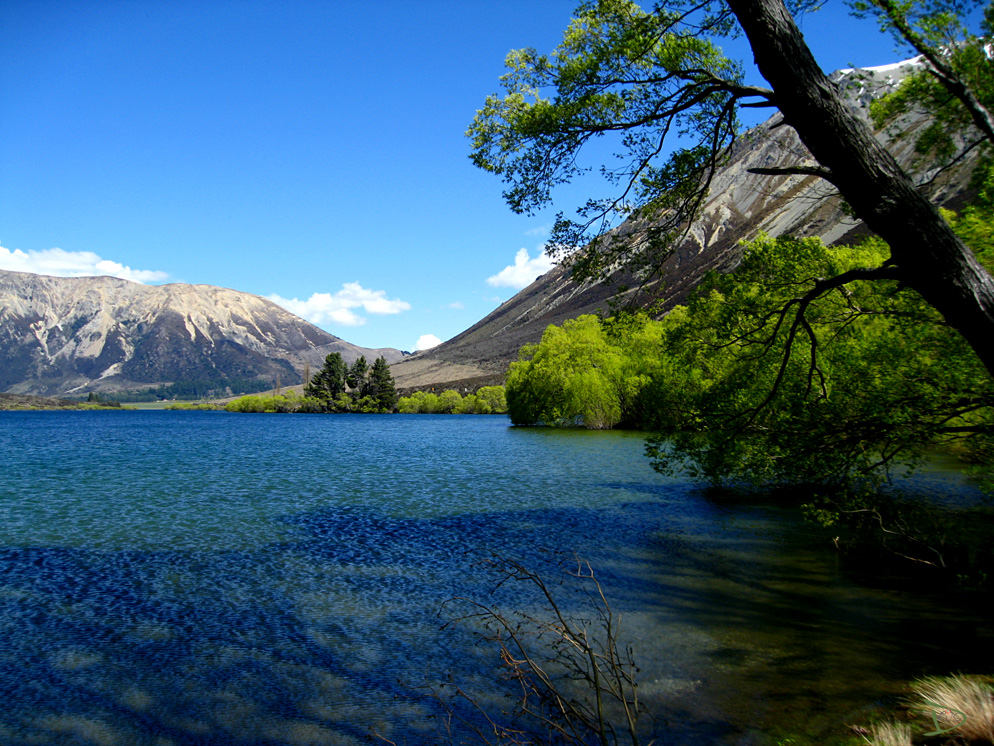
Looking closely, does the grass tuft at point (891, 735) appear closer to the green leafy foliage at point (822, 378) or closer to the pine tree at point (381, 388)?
the green leafy foliage at point (822, 378)

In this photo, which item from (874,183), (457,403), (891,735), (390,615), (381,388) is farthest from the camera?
(457,403)

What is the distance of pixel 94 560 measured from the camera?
1568cm

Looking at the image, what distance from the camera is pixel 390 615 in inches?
462

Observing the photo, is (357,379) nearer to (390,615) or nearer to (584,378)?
(584,378)

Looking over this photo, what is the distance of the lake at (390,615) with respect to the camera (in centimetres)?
805

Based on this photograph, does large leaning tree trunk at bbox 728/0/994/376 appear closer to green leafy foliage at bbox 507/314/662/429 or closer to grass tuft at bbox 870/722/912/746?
grass tuft at bbox 870/722/912/746

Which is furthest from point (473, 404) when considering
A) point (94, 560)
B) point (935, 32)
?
point (935, 32)

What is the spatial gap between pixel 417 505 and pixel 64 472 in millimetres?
22995

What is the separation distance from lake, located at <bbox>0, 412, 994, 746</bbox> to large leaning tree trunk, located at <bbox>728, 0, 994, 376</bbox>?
5.32m

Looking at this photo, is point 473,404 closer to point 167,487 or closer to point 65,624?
point 167,487

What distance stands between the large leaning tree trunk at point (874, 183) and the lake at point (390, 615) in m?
5.32

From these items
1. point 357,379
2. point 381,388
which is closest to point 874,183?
point 381,388

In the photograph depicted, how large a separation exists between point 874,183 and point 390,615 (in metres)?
10.7

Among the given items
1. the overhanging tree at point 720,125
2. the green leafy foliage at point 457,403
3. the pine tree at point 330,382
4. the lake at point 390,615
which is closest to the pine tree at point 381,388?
the green leafy foliage at point 457,403
